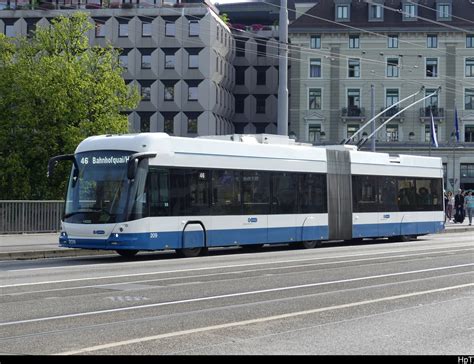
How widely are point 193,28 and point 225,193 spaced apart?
197 feet

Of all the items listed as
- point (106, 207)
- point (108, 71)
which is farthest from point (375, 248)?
point (108, 71)

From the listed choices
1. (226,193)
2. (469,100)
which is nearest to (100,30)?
(469,100)

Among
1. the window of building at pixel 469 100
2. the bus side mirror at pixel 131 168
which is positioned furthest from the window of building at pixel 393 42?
the bus side mirror at pixel 131 168

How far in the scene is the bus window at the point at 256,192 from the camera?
22516 millimetres

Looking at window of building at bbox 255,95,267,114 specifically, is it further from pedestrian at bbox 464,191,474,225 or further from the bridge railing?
the bridge railing

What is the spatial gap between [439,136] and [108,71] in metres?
48.7

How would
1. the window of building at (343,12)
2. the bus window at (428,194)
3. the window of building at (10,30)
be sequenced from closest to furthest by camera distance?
1. the bus window at (428,194)
2. the window of building at (10,30)
3. the window of building at (343,12)

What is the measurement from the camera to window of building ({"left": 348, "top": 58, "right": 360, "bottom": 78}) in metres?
83.3

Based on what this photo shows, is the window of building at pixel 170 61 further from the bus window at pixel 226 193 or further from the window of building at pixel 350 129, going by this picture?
the bus window at pixel 226 193

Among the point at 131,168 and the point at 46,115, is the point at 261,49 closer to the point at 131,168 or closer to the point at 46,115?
the point at 46,115

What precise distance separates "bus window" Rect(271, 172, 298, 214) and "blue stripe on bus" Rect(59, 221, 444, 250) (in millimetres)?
595

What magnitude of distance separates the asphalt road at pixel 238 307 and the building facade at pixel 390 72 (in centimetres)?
6417

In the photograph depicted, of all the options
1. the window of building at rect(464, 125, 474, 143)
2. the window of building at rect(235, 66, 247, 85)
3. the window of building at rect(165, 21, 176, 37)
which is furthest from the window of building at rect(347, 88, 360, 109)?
the window of building at rect(165, 21, 176, 37)

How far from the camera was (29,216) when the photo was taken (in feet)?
95.1
